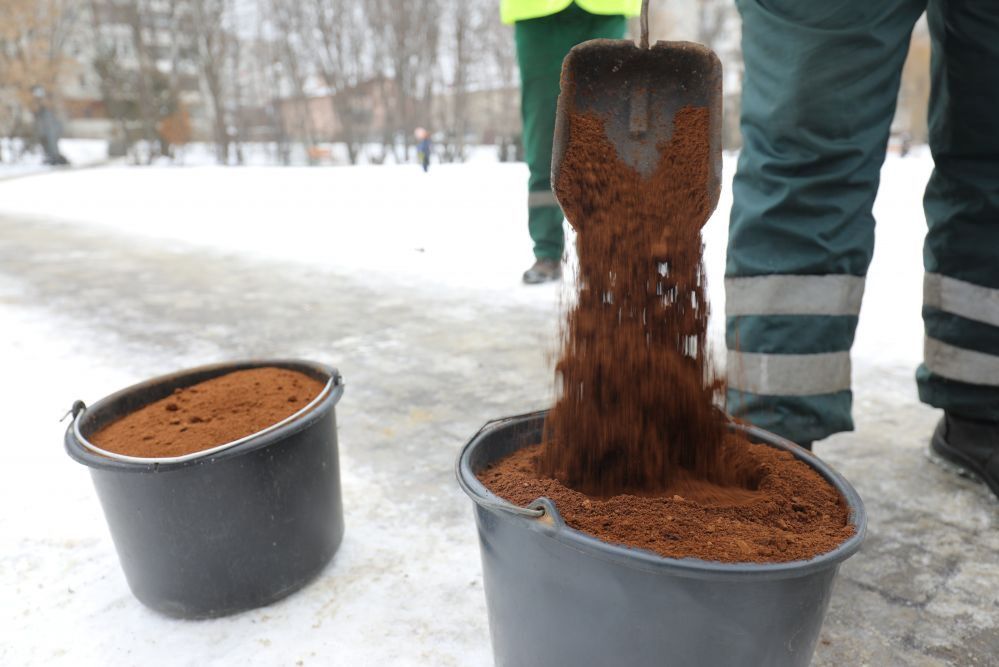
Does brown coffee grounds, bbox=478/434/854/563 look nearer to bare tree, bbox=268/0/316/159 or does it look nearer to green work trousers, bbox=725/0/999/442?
green work trousers, bbox=725/0/999/442

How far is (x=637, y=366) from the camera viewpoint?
99cm

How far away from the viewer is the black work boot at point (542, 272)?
3584 mm

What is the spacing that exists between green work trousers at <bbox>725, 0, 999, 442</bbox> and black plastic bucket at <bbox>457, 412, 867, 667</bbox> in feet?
1.82

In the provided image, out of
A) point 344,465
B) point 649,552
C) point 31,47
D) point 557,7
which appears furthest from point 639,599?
point 31,47

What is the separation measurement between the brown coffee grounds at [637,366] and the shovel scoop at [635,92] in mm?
92

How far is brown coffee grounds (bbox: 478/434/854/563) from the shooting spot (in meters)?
0.77

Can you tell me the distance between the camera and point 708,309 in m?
1.06

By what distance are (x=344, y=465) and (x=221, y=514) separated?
0.59 m

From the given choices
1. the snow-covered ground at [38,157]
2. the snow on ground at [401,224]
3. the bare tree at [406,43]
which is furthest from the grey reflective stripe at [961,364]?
the bare tree at [406,43]

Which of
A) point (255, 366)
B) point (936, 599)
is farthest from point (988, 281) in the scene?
point (255, 366)

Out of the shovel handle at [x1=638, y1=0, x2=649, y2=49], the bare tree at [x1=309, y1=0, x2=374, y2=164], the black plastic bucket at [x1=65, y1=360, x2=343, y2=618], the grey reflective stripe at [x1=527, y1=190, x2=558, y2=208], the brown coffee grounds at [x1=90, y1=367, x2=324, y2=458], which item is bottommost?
the black plastic bucket at [x1=65, y1=360, x2=343, y2=618]

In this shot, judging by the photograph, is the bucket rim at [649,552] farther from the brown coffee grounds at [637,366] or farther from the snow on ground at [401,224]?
the snow on ground at [401,224]

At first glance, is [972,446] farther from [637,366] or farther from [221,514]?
[221,514]

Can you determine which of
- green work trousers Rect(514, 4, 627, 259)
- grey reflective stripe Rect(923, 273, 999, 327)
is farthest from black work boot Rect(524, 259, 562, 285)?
grey reflective stripe Rect(923, 273, 999, 327)
